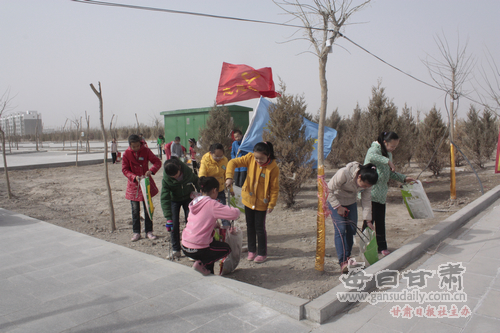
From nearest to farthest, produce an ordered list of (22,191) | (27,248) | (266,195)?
(266,195)
(27,248)
(22,191)

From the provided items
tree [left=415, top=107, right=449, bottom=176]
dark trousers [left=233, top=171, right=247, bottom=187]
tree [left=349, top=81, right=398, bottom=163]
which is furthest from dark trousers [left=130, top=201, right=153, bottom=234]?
tree [left=415, top=107, right=449, bottom=176]

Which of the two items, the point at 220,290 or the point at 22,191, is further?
the point at 22,191

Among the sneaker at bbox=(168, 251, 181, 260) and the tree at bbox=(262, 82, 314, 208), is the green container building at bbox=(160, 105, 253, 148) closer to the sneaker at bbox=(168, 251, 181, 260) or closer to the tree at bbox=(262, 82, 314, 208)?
the tree at bbox=(262, 82, 314, 208)

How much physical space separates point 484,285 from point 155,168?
4623mm

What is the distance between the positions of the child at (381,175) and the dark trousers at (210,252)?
6.67 feet

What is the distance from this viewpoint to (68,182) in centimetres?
1219

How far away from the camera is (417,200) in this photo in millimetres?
4820

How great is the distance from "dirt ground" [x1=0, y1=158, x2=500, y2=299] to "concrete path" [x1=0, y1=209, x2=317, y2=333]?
0.54 m

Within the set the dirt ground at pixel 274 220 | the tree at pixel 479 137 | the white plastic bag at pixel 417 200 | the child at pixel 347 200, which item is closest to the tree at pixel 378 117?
the dirt ground at pixel 274 220

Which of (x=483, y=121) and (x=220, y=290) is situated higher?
(x=483, y=121)

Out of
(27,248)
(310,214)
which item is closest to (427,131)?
(310,214)

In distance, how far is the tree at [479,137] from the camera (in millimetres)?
14805

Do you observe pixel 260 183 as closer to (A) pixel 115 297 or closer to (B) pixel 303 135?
(A) pixel 115 297

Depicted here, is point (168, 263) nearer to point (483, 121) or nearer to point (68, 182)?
point (68, 182)
